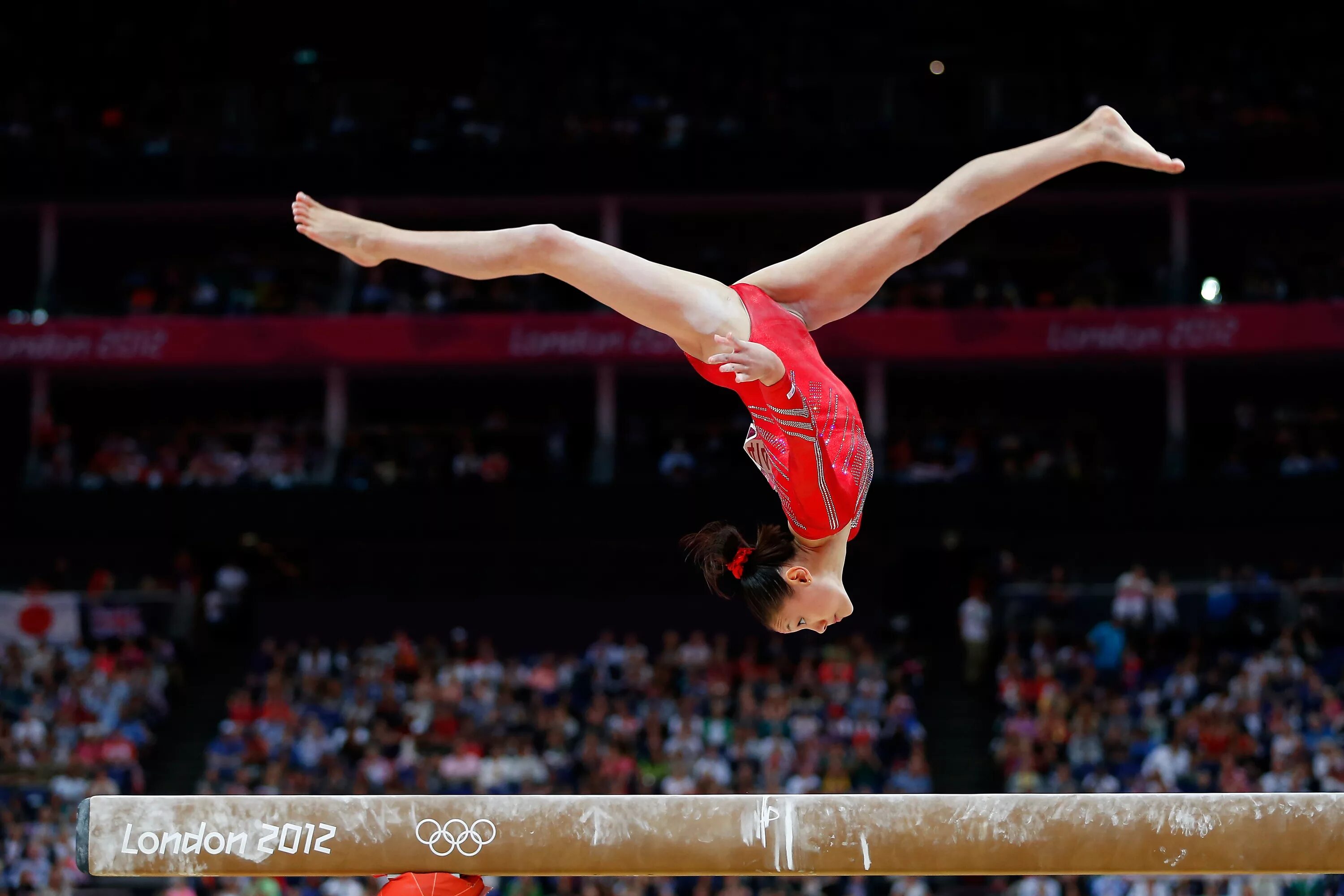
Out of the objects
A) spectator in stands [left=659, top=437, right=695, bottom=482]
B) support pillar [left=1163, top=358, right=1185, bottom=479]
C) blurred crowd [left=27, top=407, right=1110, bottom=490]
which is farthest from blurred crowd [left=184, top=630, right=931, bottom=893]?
support pillar [left=1163, top=358, right=1185, bottom=479]

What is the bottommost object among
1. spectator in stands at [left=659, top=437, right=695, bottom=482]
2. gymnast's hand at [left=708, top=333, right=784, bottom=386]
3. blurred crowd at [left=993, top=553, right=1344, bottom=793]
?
blurred crowd at [left=993, top=553, right=1344, bottom=793]

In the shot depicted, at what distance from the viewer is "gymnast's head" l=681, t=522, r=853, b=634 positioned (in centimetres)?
618

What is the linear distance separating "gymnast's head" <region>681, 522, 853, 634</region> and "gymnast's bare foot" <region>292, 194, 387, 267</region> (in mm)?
1792

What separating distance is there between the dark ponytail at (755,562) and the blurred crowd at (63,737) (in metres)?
10.6

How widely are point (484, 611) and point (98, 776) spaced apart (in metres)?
5.93

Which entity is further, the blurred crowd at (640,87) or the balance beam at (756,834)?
the blurred crowd at (640,87)

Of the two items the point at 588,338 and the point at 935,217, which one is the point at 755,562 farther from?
the point at 588,338

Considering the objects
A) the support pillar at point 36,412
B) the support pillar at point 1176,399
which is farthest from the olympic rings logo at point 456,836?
the support pillar at point 1176,399

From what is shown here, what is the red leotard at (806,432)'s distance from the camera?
6.14m

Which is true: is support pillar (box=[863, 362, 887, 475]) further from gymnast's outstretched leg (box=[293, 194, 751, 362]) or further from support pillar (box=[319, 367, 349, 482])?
gymnast's outstretched leg (box=[293, 194, 751, 362])

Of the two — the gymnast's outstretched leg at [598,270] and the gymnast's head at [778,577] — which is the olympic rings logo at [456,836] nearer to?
the gymnast's head at [778,577]

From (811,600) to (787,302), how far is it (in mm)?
1326

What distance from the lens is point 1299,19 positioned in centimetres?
2455

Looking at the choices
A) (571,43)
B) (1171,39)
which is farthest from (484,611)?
(1171,39)
